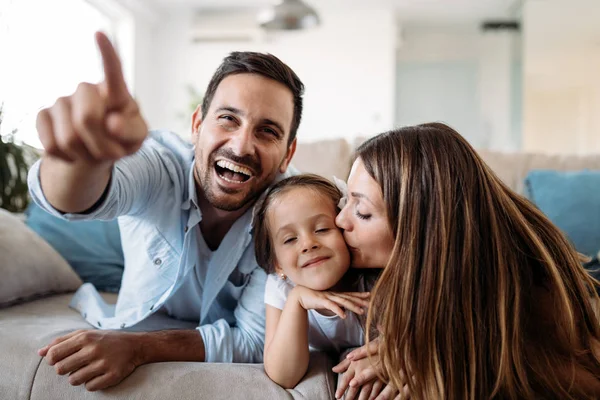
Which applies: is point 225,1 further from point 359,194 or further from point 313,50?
point 359,194

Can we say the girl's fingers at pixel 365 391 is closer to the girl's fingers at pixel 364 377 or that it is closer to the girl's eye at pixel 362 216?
the girl's fingers at pixel 364 377

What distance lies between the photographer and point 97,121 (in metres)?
0.66

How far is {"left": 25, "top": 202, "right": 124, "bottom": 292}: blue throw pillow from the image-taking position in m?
1.85

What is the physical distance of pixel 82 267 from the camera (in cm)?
184

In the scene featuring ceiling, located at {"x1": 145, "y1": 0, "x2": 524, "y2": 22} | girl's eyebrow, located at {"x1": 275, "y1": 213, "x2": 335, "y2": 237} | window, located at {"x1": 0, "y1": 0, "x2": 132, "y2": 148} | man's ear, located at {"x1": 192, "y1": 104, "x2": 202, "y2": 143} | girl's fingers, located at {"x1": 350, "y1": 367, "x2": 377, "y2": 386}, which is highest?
ceiling, located at {"x1": 145, "y1": 0, "x2": 524, "y2": 22}

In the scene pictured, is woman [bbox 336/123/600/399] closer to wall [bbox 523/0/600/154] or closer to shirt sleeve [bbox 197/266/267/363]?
shirt sleeve [bbox 197/266/267/363]

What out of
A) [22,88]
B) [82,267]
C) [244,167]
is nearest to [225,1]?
[22,88]

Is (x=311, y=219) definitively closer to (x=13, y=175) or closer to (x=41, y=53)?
(x=13, y=175)

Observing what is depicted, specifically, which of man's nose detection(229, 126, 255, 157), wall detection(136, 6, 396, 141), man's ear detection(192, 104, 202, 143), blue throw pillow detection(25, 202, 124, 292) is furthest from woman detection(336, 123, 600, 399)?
wall detection(136, 6, 396, 141)

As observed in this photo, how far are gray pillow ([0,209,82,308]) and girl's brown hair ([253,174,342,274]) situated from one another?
68 centimetres

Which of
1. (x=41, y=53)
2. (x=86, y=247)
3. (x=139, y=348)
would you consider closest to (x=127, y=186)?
(x=139, y=348)

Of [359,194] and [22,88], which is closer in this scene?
[359,194]

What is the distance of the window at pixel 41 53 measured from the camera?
2973mm

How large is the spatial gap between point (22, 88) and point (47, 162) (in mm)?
2890
